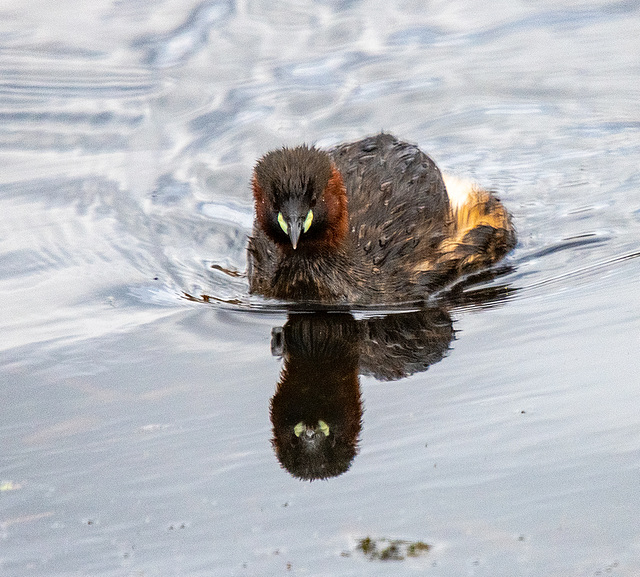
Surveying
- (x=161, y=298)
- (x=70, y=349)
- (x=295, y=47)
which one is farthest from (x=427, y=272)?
(x=295, y=47)

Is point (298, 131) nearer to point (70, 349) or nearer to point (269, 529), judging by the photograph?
point (70, 349)

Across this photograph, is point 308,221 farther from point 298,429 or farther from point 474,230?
point 298,429

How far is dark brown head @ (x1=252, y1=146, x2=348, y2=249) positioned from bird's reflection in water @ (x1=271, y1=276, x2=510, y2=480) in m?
0.56

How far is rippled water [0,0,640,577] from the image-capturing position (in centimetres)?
471

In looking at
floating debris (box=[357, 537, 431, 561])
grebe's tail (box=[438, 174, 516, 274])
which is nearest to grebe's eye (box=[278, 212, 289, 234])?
grebe's tail (box=[438, 174, 516, 274])

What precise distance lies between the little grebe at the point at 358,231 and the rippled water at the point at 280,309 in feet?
1.05

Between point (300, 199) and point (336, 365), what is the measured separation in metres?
1.30

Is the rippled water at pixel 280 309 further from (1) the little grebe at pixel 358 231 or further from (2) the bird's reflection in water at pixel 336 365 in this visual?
(1) the little grebe at pixel 358 231

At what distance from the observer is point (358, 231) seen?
Answer: 7.78 metres

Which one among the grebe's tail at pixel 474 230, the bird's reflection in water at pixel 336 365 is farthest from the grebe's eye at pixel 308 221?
the grebe's tail at pixel 474 230

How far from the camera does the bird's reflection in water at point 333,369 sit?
536cm

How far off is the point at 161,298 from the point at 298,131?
11.0ft

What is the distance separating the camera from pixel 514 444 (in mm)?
5242

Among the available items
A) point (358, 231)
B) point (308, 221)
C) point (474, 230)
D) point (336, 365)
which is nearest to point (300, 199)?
point (308, 221)
